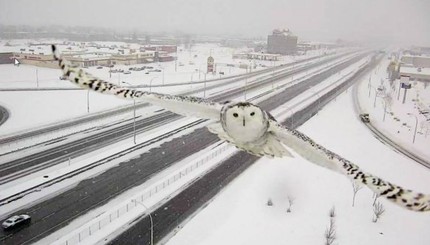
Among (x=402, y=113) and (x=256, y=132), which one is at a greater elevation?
(x=256, y=132)

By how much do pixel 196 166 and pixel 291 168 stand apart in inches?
385

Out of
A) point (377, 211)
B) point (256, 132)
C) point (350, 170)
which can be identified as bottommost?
point (377, 211)

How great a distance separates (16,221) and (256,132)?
25.3 m

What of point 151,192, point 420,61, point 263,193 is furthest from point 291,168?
point 420,61

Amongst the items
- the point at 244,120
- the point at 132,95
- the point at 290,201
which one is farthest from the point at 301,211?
the point at 244,120

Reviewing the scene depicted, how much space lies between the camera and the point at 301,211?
3206 cm

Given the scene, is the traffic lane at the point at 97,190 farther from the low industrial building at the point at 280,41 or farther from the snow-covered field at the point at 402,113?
the low industrial building at the point at 280,41

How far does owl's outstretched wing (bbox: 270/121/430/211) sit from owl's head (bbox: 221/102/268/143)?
709mm

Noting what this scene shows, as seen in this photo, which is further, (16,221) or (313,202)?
(313,202)

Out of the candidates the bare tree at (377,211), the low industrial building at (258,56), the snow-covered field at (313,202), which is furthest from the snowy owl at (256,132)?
the low industrial building at (258,56)

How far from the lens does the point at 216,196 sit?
34.0 meters

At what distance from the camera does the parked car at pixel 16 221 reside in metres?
27.9

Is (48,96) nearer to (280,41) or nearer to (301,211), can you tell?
(301,211)

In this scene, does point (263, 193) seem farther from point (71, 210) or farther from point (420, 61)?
point (420, 61)
